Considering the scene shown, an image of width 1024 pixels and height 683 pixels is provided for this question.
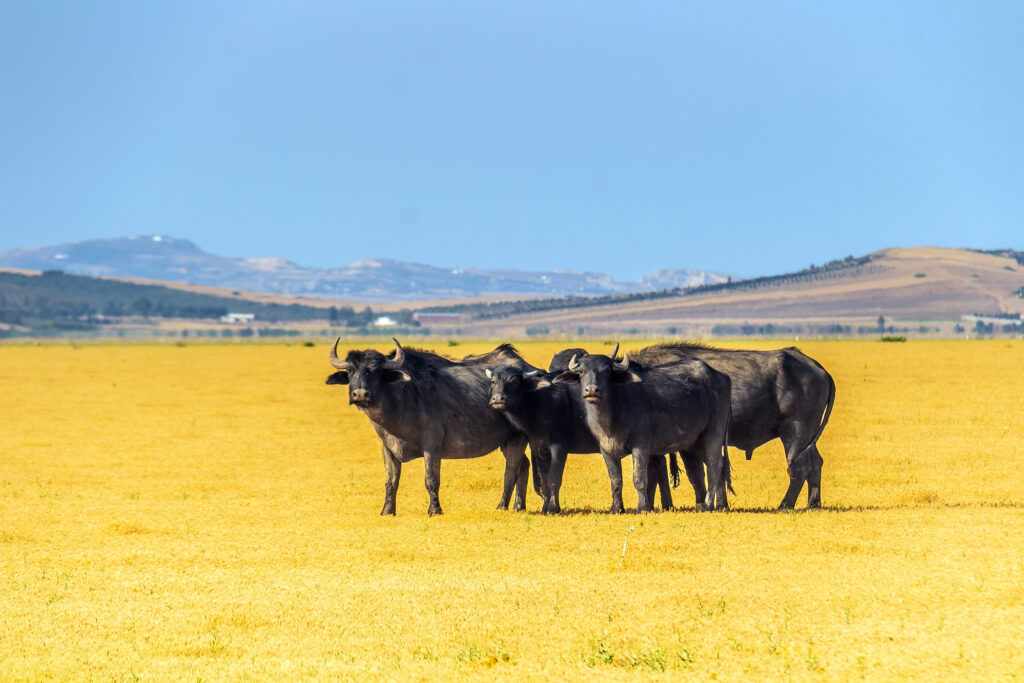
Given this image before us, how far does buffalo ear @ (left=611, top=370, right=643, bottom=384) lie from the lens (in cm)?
1923

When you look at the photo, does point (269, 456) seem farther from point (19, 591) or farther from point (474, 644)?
point (474, 644)

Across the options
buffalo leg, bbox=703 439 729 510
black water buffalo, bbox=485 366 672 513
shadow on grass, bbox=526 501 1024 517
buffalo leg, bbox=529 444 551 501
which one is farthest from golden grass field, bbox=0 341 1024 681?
black water buffalo, bbox=485 366 672 513

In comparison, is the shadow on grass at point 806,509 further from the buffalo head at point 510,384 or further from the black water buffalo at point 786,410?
the buffalo head at point 510,384

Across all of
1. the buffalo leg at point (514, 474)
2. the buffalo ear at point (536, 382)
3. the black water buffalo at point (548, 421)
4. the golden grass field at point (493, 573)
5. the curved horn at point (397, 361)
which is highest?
the curved horn at point (397, 361)

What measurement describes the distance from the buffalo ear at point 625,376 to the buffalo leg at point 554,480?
149 centimetres

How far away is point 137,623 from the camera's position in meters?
13.9

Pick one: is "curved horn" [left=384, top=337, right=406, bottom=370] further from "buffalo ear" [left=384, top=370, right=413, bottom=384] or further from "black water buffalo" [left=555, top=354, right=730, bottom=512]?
"black water buffalo" [left=555, top=354, right=730, bottom=512]

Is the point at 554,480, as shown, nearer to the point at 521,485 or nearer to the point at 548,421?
the point at 548,421

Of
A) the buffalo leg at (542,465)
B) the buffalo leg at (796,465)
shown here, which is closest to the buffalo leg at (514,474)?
the buffalo leg at (542,465)

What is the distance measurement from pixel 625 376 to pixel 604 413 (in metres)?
0.66

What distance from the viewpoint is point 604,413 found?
19.1m

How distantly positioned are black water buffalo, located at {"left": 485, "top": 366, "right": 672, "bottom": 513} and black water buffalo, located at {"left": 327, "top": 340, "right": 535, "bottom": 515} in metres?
0.44

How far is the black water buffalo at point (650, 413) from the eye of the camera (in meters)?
19.2

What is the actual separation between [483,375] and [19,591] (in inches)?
324
